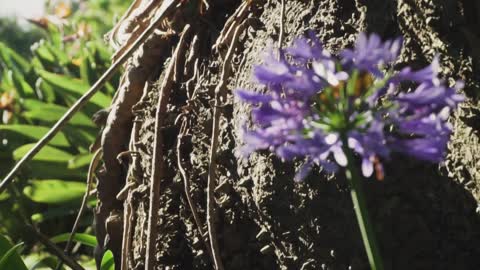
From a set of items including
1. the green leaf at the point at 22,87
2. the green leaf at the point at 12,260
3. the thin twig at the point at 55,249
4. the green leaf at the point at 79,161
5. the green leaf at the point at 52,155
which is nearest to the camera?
the green leaf at the point at 12,260

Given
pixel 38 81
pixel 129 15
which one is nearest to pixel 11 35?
pixel 38 81

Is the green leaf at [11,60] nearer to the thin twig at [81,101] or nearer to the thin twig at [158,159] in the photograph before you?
the thin twig at [158,159]

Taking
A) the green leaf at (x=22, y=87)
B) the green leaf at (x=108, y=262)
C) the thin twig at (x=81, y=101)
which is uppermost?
the green leaf at (x=22, y=87)

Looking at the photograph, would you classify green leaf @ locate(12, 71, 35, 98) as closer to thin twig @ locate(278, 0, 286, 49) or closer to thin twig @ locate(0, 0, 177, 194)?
thin twig @ locate(0, 0, 177, 194)

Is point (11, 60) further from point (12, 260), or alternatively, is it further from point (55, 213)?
point (12, 260)

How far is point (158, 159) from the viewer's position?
1738mm

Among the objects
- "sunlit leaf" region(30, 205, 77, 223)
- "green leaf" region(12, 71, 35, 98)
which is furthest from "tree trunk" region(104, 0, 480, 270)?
"green leaf" region(12, 71, 35, 98)

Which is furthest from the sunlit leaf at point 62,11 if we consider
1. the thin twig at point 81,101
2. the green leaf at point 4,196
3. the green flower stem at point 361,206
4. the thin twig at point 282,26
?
the green flower stem at point 361,206

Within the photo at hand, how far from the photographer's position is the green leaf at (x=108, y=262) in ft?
6.00

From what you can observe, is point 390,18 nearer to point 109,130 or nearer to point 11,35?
point 109,130

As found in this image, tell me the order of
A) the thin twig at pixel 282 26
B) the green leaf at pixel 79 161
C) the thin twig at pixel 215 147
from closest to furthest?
the thin twig at pixel 282 26 → the thin twig at pixel 215 147 → the green leaf at pixel 79 161

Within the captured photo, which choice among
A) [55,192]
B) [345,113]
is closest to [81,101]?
[345,113]

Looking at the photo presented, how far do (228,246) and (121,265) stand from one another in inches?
13.0

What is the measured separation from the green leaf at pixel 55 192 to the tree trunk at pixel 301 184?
1520 mm
